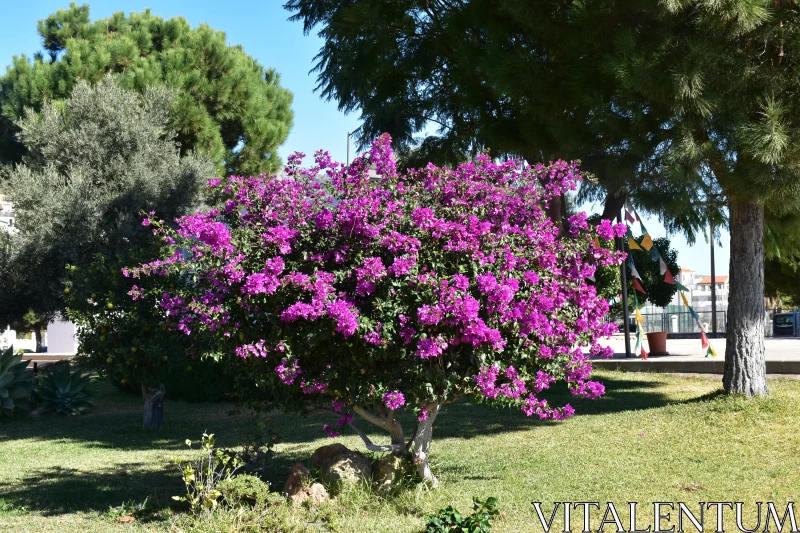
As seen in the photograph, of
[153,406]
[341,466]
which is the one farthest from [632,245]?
[341,466]

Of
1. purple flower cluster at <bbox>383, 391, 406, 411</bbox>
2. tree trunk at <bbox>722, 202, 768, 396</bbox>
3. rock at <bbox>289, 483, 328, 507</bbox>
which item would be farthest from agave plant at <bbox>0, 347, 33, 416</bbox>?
tree trunk at <bbox>722, 202, 768, 396</bbox>

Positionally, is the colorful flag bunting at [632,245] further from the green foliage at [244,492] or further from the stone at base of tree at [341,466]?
the green foliage at [244,492]

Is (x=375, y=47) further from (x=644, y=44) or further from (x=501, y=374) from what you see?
(x=501, y=374)

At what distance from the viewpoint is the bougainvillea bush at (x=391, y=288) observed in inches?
233

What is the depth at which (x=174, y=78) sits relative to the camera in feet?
66.0

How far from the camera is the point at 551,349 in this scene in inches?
255

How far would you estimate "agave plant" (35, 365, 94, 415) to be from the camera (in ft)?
47.0

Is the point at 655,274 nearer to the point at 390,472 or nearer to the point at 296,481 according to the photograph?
the point at 390,472

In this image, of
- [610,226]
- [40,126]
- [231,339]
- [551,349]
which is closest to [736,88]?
[610,226]

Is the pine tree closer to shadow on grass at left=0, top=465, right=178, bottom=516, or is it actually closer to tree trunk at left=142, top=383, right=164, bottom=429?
tree trunk at left=142, top=383, right=164, bottom=429

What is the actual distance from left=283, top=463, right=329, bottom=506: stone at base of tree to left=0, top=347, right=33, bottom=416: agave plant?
28.7 ft

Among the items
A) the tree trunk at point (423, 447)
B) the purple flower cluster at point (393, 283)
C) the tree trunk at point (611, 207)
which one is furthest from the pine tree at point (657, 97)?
the tree trunk at point (423, 447)

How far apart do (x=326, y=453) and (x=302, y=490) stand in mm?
689

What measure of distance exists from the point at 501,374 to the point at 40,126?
517 inches
